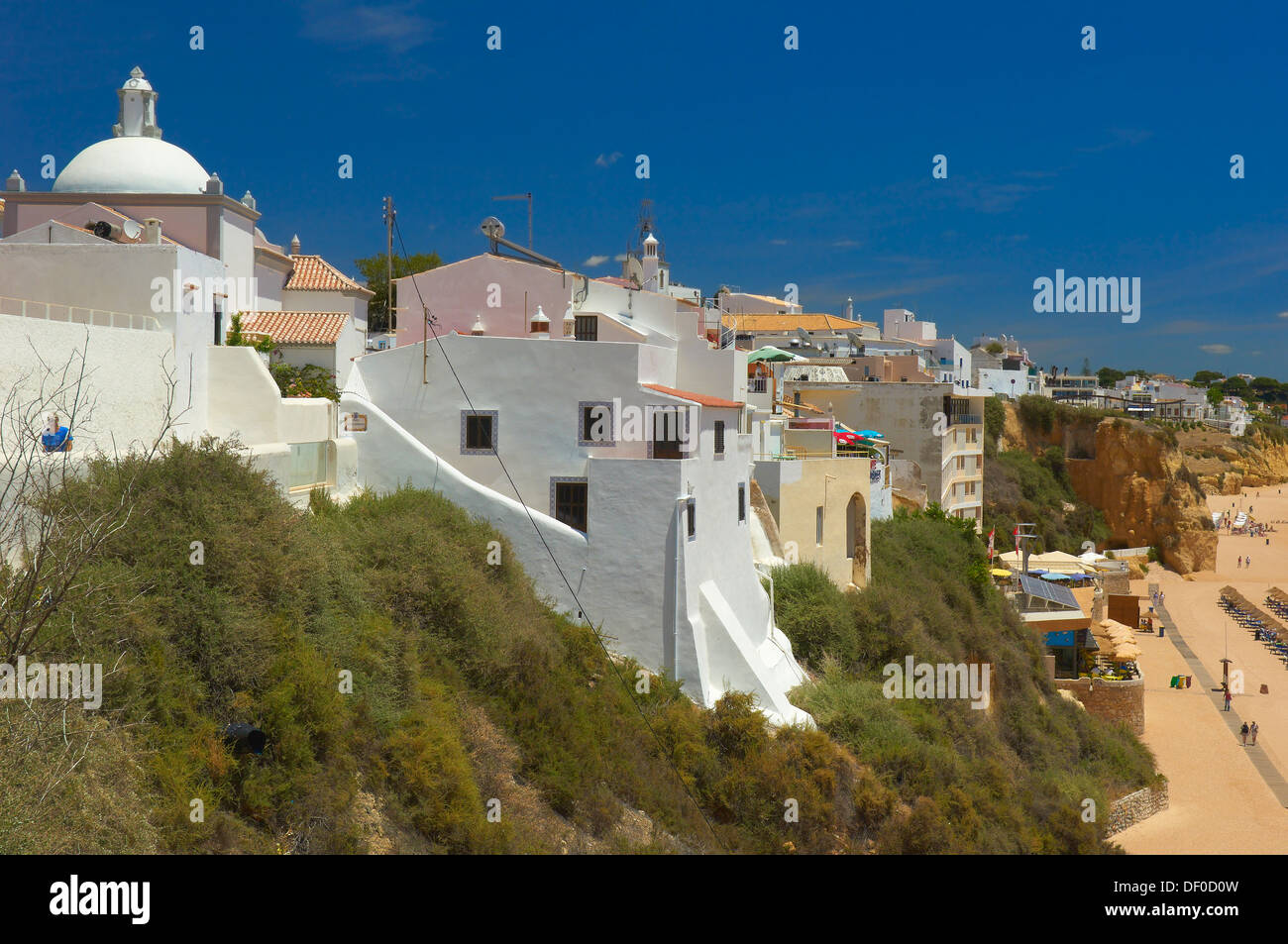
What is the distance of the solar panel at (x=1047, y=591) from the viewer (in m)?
35.2

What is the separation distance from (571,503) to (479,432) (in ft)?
8.42

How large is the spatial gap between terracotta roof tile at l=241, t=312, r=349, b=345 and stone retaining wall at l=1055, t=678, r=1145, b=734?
24.4 metres

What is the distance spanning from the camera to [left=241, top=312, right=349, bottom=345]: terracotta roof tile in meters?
23.9

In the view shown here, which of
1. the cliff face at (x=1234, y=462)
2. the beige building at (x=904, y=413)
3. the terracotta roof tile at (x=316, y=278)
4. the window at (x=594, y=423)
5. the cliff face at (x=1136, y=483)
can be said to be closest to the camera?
the window at (x=594, y=423)

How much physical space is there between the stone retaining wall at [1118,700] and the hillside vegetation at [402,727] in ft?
25.6

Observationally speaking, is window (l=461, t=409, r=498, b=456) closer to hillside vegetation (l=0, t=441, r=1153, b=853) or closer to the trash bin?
hillside vegetation (l=0, t=441, r=1153, b=853)

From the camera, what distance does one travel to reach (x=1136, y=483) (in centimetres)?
6738

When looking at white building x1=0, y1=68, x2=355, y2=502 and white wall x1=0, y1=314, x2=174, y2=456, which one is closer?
white wall x1=0, y1=314, x2=174, y2=456

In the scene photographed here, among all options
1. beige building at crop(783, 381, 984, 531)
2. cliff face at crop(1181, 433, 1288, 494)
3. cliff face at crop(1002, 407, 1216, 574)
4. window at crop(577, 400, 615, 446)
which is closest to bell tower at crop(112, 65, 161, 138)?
window at crop(577, 400, 615, 446)

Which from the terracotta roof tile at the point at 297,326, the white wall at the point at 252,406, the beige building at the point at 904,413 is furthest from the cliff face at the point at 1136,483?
the white wall at the point at 252,406

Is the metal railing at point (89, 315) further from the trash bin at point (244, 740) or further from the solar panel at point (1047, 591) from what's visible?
the solar panel at point (1047, 591)

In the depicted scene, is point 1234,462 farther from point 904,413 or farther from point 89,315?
point 89,315
